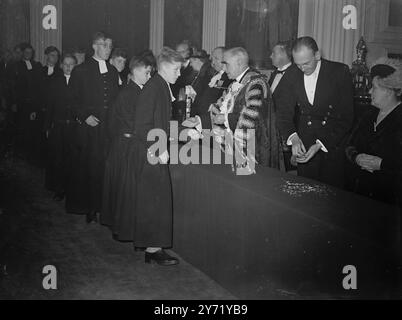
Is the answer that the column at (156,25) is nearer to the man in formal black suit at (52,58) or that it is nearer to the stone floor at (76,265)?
the man in formal black suit at (52,58)

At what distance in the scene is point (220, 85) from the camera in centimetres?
625

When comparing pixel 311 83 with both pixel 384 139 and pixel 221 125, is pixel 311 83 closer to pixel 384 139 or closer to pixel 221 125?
pixel 221 125

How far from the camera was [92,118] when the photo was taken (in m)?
5.88

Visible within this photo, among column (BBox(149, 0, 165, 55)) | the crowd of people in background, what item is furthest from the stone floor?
column (BBox(149, 0, 165, 55))

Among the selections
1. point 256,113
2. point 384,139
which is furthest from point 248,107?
point 384,139

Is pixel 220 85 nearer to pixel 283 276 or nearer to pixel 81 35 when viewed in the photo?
pixel 283 276

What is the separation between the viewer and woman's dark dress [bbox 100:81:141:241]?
4.68 metres

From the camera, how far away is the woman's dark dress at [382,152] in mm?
3562

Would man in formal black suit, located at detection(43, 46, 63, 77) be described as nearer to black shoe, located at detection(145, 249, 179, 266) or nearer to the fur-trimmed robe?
black shoe, located at detection(145, 249, 179, 266)

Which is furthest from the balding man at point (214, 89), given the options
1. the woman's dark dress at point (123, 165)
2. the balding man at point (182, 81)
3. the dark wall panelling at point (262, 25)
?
the woman's dark dress at point (123, 165)

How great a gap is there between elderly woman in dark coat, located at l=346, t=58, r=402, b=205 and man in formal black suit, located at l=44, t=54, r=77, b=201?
12.2ft

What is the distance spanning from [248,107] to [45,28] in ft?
25.0

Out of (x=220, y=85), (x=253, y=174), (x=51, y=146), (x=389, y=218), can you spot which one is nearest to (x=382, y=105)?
(x=253, y=174)

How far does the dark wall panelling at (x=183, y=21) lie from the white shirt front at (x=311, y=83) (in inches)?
226
